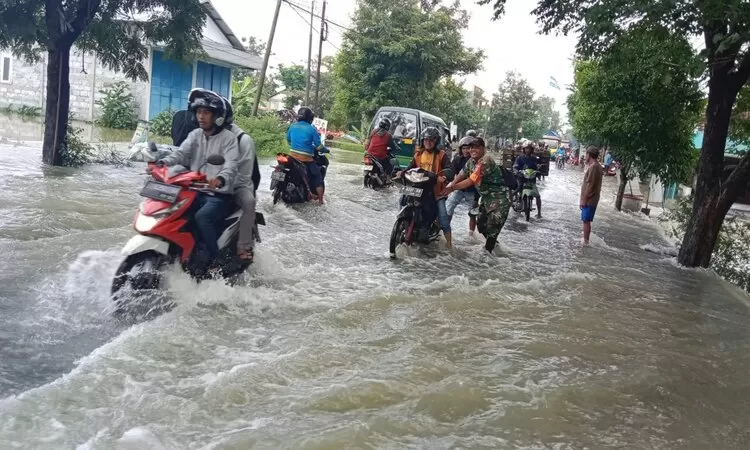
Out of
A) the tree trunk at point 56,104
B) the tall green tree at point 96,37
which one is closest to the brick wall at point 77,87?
the tall green tree at point 96,37

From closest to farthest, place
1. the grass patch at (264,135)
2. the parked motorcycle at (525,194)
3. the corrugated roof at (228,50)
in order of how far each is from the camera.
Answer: the parked motorcycle at (525,194) < the grass patch at (264,135) < the corrugated roof at (228,50)

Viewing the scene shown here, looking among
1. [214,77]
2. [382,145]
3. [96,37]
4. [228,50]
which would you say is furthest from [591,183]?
[228,50]

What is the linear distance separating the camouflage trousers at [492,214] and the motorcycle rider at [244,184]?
4.09 meters

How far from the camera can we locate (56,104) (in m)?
12.8

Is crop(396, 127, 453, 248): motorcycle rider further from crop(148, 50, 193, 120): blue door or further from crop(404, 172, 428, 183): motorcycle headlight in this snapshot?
crop(148, 50, 193, 120): blue door

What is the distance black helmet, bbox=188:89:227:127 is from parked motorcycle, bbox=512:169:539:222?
30.0 feet

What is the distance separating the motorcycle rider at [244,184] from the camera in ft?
18.6

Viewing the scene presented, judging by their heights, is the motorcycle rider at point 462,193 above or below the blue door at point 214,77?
below

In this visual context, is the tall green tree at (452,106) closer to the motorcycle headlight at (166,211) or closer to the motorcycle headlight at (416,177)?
the motorcycle headlight at (416,177)

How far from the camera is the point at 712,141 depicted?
31.2 ft

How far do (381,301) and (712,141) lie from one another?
6.11m

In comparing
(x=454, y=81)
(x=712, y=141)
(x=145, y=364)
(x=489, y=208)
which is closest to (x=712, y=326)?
(x=489, y=208)

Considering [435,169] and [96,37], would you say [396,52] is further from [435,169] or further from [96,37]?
[435,169]

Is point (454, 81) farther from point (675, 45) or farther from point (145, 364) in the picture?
point (145, 364)
